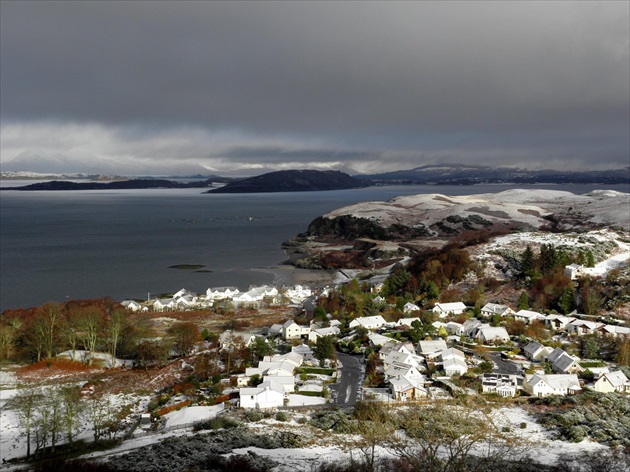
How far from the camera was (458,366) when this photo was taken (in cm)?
2136

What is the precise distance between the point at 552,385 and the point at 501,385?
1.93 m

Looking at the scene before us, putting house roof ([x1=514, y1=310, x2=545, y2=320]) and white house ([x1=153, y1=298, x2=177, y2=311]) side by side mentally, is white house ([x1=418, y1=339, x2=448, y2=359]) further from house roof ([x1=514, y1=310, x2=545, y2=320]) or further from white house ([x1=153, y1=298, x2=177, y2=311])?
white house ([x1=153, y1=298, x2=177, y2=311])

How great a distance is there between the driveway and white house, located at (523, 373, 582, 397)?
6.77m

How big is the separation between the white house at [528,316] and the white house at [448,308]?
3601 mm

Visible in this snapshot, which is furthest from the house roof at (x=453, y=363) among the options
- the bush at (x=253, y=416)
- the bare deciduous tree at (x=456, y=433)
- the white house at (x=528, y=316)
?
the white house at (x=528, y=316)

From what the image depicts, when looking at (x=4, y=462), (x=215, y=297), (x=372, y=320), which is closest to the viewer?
(x=4, y=462)

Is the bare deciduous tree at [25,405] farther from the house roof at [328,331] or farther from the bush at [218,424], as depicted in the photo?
the house roof at [328,331]

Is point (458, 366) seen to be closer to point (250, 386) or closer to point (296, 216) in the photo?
point (250, 386)

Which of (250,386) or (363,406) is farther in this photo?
(250,386)

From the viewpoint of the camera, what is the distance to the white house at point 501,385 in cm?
1928

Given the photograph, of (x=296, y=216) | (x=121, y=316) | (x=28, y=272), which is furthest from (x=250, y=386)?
(x=296, y=216)

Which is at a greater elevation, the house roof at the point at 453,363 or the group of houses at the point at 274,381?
the house roof at the point at 453,363

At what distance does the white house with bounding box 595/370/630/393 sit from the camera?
759 inches

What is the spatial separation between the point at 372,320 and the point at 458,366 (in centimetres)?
869
